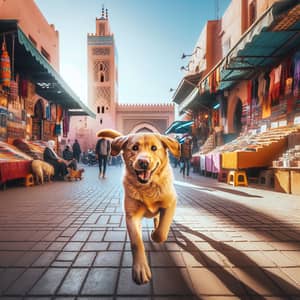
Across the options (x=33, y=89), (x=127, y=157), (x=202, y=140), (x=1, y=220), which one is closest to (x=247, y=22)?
(x=202, y=140)

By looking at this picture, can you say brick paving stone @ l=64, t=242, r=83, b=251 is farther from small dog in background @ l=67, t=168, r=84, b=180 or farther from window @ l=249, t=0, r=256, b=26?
window @ l=249, t=0, r=256, b=26

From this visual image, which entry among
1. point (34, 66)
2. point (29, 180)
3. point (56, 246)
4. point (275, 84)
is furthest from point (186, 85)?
point (56, 246)

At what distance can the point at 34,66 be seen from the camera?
8633mm

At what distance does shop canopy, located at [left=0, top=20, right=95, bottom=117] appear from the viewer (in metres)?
6.39

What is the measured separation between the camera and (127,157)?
1.95m

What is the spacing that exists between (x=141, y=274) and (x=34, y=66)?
944 cm

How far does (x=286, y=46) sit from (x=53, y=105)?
11805 millimetres

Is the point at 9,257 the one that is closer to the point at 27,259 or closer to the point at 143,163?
the point at 27,259

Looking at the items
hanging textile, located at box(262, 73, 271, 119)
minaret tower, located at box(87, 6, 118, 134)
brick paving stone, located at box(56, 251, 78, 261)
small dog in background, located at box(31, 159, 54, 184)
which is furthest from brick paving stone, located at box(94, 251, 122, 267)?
minaret tower, located at box(87, 6, 118, 134)

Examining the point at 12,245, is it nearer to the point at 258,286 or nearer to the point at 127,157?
the point at 127,157

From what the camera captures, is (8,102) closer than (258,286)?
No

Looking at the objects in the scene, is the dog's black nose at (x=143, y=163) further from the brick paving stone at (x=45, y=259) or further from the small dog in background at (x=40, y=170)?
the small dog in background at (x=40, y=170)

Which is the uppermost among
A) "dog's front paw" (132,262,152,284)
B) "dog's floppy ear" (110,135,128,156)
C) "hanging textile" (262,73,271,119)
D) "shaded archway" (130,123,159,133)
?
"shaded archway" (130,123,159,133)

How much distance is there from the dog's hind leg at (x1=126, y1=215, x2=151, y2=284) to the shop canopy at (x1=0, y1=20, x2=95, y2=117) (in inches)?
268
